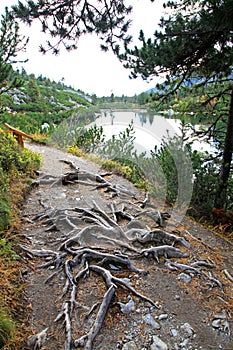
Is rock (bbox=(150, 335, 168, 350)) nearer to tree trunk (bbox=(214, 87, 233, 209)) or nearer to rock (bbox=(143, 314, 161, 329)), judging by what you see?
rock (bbox=(143, 314, 161, 329))

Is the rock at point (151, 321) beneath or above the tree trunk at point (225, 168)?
beneath

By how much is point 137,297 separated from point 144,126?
16.5 feet

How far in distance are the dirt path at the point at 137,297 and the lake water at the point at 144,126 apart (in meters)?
2.17

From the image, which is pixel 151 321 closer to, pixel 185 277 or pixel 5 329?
pixel 185 277

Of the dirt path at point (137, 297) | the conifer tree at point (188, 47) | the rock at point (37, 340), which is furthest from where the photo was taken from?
the conifer tree at point (188, 47)

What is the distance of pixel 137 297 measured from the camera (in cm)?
299

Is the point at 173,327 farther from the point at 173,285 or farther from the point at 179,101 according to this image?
the point at 179,101

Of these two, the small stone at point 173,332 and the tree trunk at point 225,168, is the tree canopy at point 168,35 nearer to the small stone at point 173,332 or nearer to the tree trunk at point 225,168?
the tree trunk at point 225,168

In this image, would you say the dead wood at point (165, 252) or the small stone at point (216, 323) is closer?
the small stone at point (216, 323)

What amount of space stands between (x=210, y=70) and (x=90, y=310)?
4058 mm

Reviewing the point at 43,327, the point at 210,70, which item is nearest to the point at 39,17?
the point at 210,70

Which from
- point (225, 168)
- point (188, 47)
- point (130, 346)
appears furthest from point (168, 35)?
point (130, 346)

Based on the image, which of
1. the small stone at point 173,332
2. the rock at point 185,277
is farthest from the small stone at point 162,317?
the rock at point 185,277

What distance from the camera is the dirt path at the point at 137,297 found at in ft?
8.31
